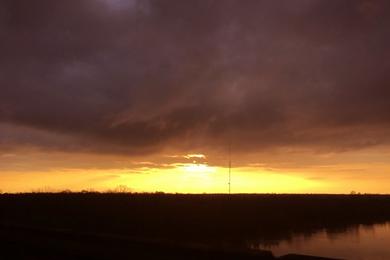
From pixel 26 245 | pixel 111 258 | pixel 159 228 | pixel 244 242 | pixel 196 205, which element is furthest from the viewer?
pixel 196 205

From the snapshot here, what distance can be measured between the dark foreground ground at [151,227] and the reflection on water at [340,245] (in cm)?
242

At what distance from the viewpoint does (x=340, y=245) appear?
44.5 metres

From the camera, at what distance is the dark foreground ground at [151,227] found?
15.8 m

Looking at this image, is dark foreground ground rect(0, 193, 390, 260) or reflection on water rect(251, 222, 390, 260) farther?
reflection on water rect(251, 222, 390, 260)

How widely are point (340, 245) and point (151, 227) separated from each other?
1763 centimetres

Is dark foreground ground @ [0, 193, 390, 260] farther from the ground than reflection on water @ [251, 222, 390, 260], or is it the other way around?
dark foreground ground @ [0, 193, 390, 260]

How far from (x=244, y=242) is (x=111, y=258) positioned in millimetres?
30440

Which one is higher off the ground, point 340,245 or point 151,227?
point 151,227

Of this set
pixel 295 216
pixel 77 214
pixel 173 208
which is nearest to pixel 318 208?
pixel 295 216

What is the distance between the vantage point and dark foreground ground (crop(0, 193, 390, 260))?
15773 mm

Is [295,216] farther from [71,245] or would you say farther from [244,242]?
[71,245]

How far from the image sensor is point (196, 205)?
69.7 m

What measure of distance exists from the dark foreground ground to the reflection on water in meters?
2.42

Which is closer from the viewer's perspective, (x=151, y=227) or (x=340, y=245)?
(x=340, y=245)
